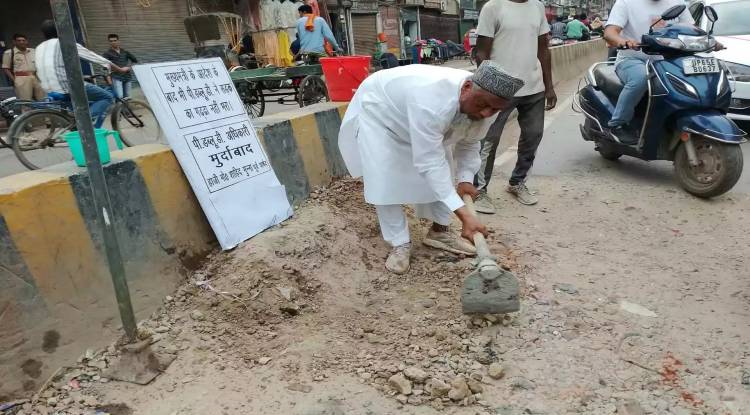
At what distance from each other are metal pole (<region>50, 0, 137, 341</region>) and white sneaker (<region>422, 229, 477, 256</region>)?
1869 mm

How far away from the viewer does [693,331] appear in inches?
99.0

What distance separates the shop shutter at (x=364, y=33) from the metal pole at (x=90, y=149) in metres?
23.1

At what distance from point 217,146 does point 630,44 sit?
3.45 meters

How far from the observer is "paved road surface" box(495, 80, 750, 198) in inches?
200

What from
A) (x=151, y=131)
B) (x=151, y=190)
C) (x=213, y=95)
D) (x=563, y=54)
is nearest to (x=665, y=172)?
(x=213, y=95)

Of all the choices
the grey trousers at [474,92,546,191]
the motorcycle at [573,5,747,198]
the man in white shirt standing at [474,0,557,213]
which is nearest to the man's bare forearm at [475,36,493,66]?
the man in white shirt standing at [474,0,557,213]

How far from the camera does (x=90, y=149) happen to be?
1.97 meters

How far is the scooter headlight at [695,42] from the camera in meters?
4.23

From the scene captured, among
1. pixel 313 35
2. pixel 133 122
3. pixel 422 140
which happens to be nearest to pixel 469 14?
pixel 313 35

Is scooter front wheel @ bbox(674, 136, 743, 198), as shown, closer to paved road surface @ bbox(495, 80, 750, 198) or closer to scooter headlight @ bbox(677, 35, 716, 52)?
paved road surface @ bbox(495, 80, 750, 198)

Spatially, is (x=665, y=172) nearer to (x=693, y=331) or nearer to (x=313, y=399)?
(x=693, y=331)

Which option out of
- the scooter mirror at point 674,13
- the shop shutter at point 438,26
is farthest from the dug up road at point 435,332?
the shop shutter at point 438,26

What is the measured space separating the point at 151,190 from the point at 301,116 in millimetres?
1467

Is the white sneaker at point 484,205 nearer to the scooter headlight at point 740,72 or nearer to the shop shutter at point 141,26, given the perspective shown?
the scooter headlight at point 740,72
